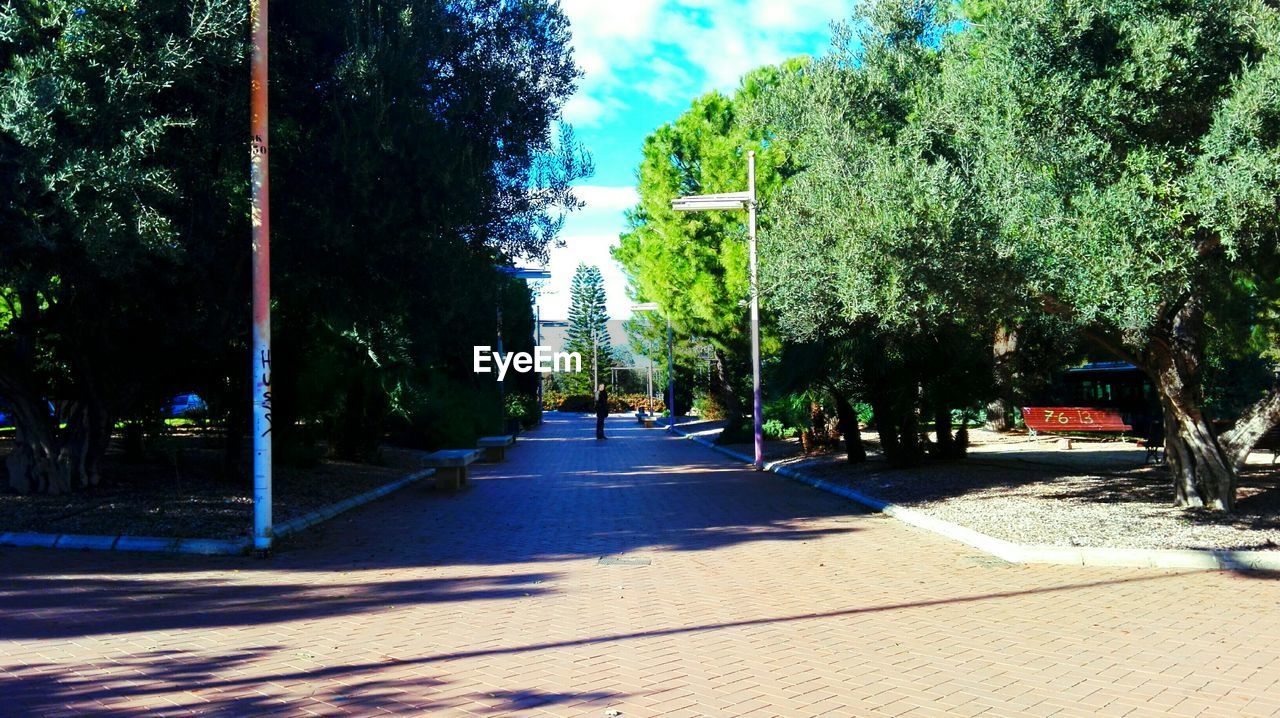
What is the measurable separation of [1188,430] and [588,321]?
226ft

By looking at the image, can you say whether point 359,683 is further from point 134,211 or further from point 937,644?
point 134,211

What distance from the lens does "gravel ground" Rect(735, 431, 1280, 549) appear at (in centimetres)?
976

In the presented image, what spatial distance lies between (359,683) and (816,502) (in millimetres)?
10055

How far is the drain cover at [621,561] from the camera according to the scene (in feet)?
30.5

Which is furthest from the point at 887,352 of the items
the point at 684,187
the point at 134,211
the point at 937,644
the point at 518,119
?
the point at 684,187

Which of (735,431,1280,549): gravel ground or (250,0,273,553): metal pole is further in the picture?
(735,431,1280,549): gravel ground

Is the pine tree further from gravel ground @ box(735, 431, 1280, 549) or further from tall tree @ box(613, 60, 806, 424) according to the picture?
gravel ground @ box(735, 431, 1280, 549)

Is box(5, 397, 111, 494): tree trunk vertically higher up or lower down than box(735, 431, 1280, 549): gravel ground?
higher up

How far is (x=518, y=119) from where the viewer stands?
502 inches

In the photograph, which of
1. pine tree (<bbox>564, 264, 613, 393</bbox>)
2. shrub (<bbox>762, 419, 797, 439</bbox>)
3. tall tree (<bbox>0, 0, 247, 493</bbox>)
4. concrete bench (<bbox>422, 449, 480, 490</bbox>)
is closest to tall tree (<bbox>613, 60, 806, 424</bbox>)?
shrub (<bbox>762, 419, 797, 439</bbox>)

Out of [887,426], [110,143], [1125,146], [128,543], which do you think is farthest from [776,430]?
[110,143]

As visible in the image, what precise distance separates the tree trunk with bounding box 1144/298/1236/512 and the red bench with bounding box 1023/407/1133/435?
1044 cm

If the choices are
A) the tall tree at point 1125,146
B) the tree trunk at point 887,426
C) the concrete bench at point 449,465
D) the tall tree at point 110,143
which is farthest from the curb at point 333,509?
the tree trunk at point 887,426

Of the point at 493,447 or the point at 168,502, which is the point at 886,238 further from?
the point at 493,447
